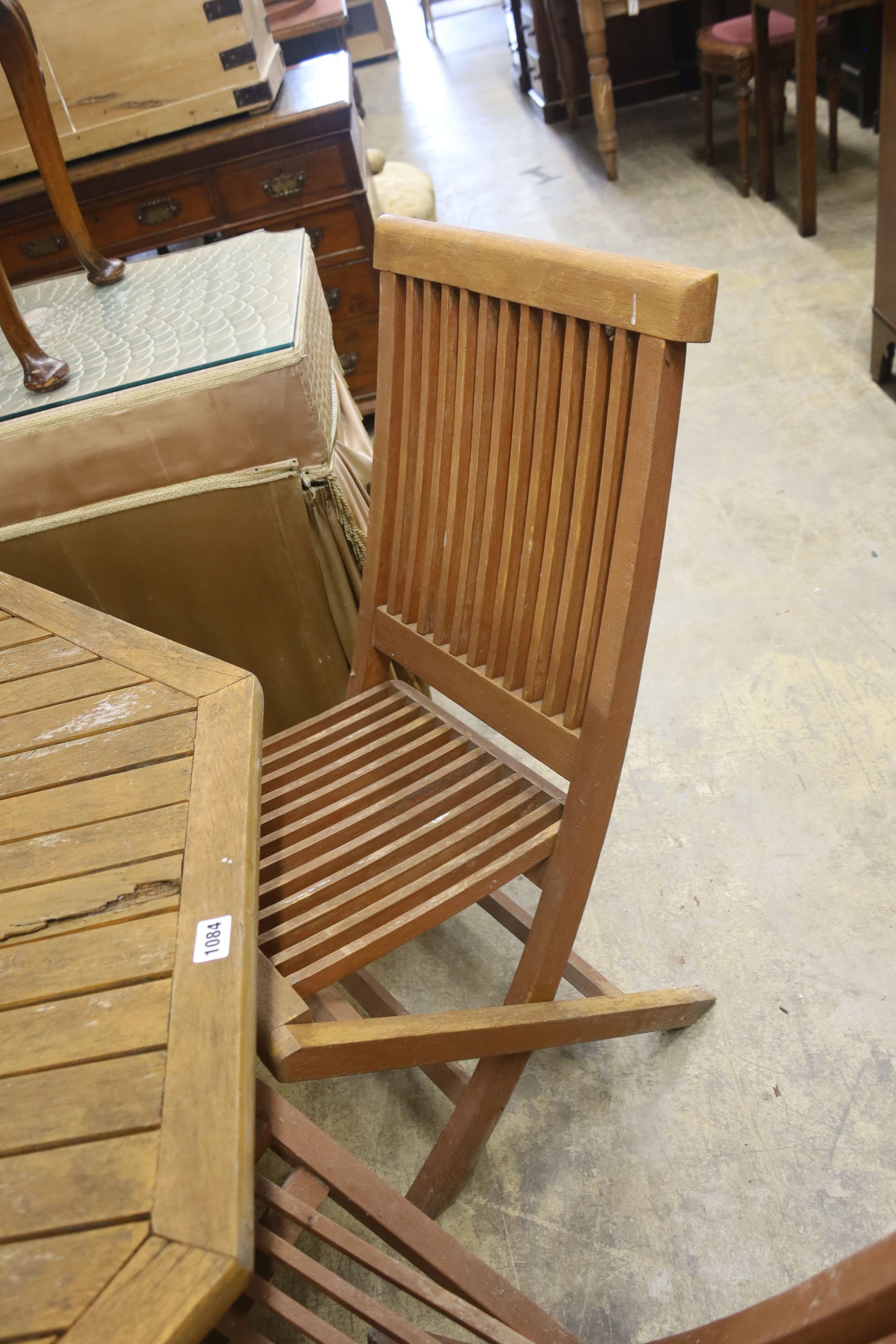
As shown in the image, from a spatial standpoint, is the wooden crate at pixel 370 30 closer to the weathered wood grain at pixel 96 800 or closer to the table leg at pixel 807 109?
the table leg at pixel 807 109

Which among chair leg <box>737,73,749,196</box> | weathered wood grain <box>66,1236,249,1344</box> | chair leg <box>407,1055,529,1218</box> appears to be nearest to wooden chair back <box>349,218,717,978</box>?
chair leg <box>407,1055,529,1218</box>

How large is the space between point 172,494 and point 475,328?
67 centimetres

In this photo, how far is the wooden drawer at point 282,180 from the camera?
2.83m

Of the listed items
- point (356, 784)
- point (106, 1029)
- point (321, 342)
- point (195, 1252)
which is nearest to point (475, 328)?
point (356, 784)

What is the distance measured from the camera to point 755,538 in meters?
2.41

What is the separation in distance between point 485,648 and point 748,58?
3.38 m

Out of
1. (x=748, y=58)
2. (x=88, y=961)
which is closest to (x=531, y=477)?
(x=88, y=961)

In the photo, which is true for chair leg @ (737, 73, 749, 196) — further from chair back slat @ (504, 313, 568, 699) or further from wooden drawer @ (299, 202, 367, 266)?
chair back slat @ (504, 313, 568, 699)

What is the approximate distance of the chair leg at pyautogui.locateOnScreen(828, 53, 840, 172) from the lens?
146 inches

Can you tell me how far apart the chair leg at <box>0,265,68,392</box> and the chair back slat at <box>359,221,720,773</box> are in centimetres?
66

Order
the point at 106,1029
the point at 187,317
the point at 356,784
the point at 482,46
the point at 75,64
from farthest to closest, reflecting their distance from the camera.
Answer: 1. the point at 482,46
2. the point at 75,64
3. the point at 187,317
4. the point at 356,784
5. the point at 106,1029

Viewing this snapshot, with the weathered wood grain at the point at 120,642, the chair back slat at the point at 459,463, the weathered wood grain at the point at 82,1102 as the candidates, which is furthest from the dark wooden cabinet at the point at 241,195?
the weathered wood grain at the point at 82,1102

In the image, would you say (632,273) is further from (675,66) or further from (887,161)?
(675,66)

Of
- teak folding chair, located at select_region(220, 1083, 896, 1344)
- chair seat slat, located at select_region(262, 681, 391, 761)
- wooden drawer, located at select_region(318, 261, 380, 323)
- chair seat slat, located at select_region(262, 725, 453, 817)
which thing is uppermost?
wooden drawer, located at select_region(318, 261, 380, 323)
